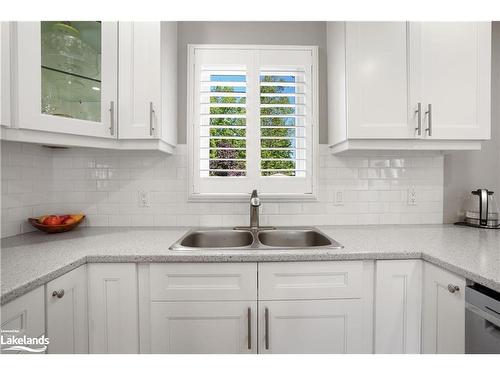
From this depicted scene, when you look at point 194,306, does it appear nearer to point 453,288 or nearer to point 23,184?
point 453,288

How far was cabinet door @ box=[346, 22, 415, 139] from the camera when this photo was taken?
1.65 metres

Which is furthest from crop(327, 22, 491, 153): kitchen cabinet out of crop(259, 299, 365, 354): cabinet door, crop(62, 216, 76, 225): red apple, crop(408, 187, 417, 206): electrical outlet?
crop(62, 216, 76, 225): red apple

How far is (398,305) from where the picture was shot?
1.36 meters

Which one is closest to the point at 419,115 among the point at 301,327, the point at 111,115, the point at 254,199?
the point at 254,199

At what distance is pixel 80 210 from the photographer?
6.40 feet

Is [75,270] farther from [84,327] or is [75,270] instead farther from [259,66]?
[259,66]

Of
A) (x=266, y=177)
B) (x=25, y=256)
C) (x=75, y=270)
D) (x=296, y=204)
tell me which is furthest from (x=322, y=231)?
(x=25, y=256)

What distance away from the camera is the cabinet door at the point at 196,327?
1.32 metres

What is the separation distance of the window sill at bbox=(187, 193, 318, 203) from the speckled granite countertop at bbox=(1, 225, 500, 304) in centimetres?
29

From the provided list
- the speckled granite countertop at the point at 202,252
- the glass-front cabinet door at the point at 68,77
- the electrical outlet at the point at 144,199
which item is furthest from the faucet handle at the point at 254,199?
the glass-front cabinet door at the point at 68,77

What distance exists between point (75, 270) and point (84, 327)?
0.28 m

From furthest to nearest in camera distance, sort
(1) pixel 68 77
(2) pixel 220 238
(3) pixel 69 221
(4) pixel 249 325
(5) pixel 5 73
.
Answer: (2) pixel 220 238, (3) pixel 69 221, (1) pixel 68 77, (4) pixel 249 325, (5) pixel 5 73

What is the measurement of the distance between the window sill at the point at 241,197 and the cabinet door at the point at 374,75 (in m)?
0.58

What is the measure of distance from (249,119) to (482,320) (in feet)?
5.28
